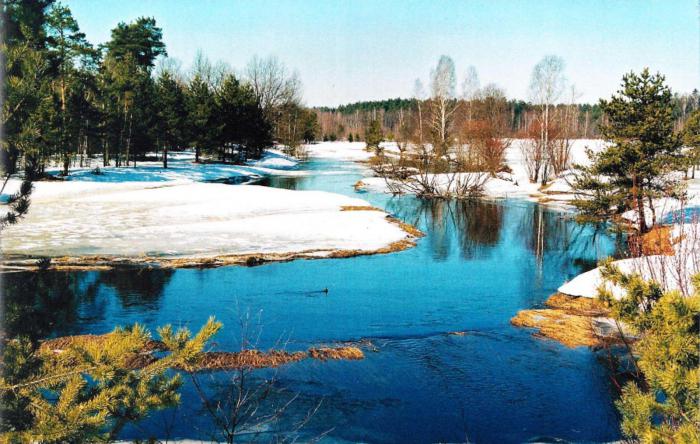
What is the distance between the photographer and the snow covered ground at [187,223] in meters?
19.0

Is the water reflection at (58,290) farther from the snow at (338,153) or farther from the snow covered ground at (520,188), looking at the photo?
the snow at (338,153)

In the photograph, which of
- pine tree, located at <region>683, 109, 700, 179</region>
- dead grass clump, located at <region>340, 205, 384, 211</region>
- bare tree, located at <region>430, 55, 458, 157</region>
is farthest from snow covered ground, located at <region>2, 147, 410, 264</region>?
bare tree, located at <region>430, 55, 458, 157</region>

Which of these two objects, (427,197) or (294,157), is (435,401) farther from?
(294,157)

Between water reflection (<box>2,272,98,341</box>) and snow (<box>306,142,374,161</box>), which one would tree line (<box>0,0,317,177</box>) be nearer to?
water reflection (<box>2,272,98,341</box>)

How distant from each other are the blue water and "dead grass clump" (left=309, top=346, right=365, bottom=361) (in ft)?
0.78

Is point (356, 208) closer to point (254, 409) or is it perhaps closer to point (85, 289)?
point (85, 289)

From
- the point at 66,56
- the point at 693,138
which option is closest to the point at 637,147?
the point at 693,138

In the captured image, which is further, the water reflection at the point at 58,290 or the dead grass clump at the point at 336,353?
the dead grass clump at the point at 336,353

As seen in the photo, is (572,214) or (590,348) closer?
(590,348)

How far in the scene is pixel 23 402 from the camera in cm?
368

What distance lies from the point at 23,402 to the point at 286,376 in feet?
19.7

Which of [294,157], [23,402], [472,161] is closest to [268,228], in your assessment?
[23,402]

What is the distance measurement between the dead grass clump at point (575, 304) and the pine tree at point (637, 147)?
729cm

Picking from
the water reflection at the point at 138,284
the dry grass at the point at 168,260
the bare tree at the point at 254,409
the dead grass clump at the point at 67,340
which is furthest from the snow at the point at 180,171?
the bare tree at the point at 254,409
